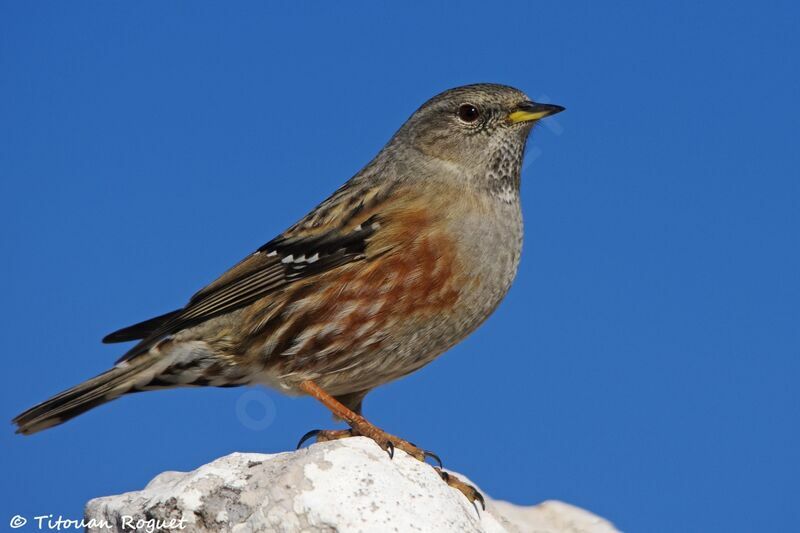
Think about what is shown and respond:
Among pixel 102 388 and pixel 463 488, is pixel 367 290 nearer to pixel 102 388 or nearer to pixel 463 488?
pixel 463 488

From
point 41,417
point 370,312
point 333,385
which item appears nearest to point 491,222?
point 370,312

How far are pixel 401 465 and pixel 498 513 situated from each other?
1863 mm

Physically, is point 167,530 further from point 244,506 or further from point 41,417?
point 41,417

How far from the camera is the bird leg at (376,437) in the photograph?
7168 mm

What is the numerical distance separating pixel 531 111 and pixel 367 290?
7.40 feet

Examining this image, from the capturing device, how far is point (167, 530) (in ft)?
20.6

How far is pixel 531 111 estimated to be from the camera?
8.55m

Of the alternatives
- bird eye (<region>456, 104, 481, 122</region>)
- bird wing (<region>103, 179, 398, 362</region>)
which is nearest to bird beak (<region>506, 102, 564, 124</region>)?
bird eye (<region>456, 104, 481, 122</region>)

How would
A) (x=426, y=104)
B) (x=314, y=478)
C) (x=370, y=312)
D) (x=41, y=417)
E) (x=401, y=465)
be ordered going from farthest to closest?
(x=426, y=104) < (x=41, y=417) < (x=370, y=312) < (x=401, y=465) < (x=314, y=478)

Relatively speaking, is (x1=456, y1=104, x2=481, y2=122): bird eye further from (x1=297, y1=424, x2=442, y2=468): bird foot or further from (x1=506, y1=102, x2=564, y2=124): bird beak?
(x1=297, y1=424, x2=442, y2=468): bird foot

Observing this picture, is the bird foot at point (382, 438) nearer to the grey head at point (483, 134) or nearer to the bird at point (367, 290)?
the bird at point (367, 290)

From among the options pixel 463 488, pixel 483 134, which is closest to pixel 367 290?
pixel 463 488

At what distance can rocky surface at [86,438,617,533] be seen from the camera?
6.00m

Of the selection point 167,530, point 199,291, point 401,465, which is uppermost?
point 199,291
